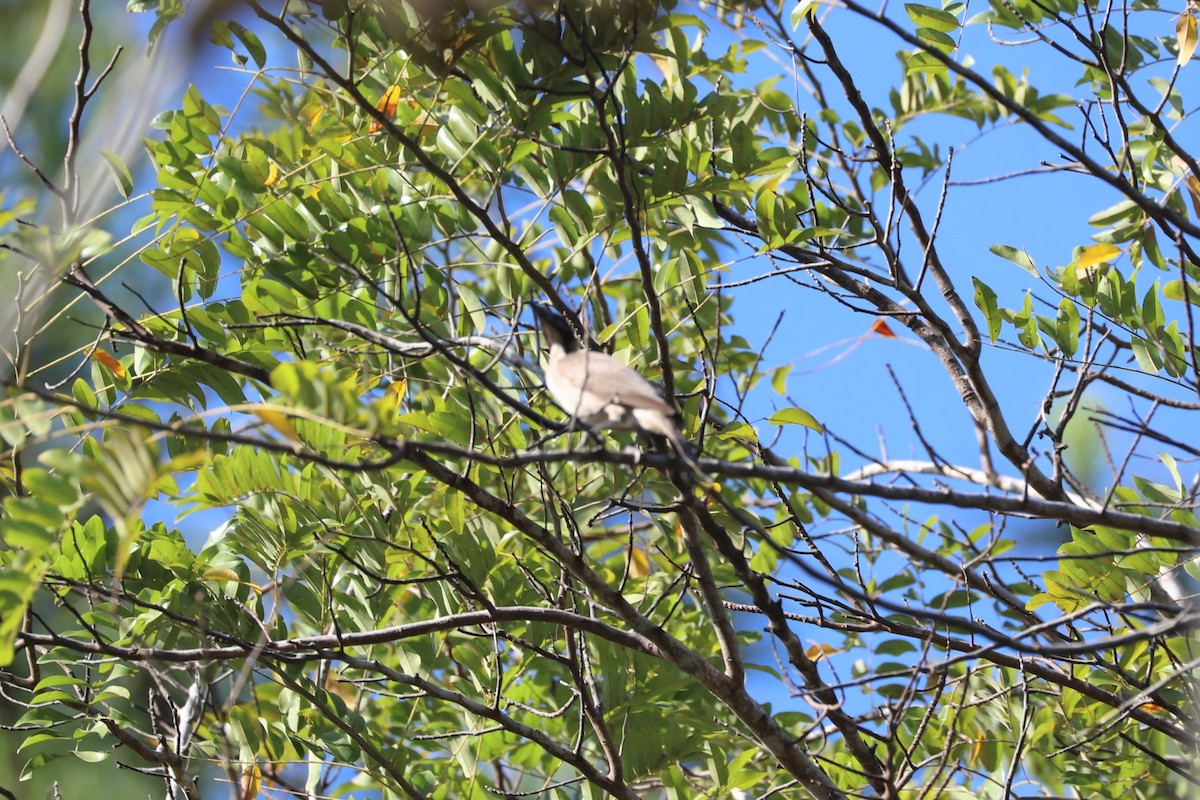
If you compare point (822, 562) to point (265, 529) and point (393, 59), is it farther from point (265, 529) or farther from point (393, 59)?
point (393, 59)

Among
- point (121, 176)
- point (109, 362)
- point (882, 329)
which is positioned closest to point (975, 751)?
point (882, 329)

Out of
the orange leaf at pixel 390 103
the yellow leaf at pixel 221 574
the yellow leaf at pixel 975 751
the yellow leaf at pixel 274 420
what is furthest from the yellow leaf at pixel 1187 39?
the yellow leaf at pixel 221 574

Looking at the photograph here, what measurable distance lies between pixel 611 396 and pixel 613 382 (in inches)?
2.1

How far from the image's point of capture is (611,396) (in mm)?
3766

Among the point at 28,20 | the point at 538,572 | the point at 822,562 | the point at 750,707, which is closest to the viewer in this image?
the point at 750,707

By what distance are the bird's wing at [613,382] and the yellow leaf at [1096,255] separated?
5.45 ft

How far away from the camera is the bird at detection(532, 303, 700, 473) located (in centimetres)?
356

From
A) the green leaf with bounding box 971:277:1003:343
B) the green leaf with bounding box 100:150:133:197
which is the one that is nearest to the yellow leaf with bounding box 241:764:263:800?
the green leaf with bounding box 100:150:133:197

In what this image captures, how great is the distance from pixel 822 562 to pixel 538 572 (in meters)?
1.17

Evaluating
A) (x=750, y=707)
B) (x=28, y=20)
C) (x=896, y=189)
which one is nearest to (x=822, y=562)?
(x=750, y=707)

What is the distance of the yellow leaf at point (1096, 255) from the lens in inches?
158

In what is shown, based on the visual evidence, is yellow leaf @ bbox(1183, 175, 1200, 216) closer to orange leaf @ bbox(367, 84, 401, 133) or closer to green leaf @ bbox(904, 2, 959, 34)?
green leaf @ bbox(904, 2, 959, 34)

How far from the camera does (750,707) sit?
12.0 feet

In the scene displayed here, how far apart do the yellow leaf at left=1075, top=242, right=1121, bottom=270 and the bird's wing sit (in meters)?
1.66
